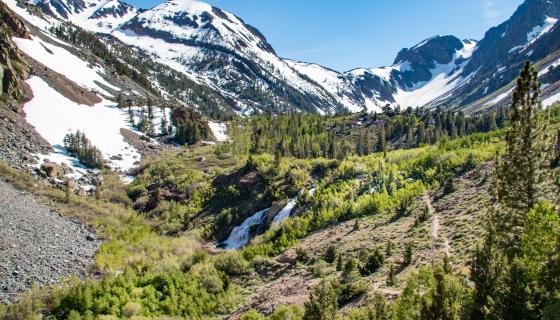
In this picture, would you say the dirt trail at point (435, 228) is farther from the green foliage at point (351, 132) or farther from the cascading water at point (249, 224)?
the green foliage at point (351, 132)

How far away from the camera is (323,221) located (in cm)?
4384

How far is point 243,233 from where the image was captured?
52844mm

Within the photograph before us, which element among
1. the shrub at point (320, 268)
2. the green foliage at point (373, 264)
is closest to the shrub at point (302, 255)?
the shrub at point (320, 268)

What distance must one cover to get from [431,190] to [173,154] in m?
60.5

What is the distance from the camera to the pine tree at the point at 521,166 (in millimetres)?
16906

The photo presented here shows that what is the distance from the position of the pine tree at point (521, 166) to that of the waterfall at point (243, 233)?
36419 mm

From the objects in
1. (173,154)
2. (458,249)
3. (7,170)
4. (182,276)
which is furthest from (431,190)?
(173,154)

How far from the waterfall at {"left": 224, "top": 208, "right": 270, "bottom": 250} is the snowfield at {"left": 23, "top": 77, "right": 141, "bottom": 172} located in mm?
33042

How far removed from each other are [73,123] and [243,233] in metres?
52.2

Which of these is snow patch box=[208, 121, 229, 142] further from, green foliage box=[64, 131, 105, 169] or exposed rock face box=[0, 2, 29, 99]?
exposed rock face box=[0, 2, 29, 99]

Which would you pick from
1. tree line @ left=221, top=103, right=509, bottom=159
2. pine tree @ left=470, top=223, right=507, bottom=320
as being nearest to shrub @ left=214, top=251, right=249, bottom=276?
pine tree @ left=470, top=223, right=507, bottom=320

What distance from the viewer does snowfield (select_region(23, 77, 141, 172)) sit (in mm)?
77562

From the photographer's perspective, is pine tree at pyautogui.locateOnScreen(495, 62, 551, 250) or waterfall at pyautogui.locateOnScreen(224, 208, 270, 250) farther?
waterfall at pyautogui.locateOnScreen(224, 208, 270, 250)

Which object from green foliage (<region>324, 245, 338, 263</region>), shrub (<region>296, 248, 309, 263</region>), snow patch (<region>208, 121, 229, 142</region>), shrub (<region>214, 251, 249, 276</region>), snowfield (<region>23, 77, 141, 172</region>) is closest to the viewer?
green foliage (<region>324, 245, 338, 263</region>)
